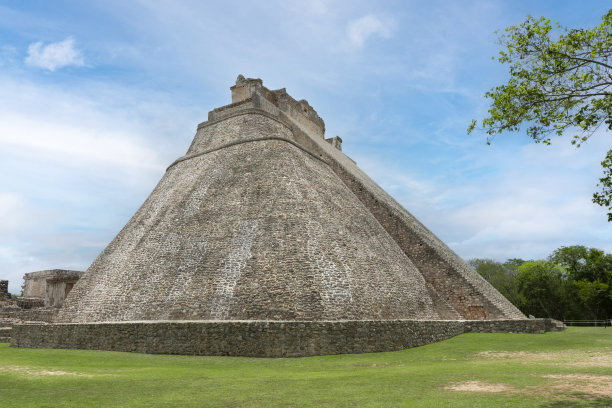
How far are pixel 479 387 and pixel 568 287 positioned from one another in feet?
132

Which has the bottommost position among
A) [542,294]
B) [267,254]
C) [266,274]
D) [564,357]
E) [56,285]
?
[564,357]

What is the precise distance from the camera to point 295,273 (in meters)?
13.5

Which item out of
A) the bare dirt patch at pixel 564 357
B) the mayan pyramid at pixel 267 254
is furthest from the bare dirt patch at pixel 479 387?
the mayan pyramid at pixel 267 254

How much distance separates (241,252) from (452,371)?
25.6ft

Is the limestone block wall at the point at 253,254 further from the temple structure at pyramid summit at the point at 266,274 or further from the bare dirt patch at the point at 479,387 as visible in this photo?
the bare dirt patch at the point at 479,387

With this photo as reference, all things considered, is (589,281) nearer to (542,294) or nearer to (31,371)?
(542,294)

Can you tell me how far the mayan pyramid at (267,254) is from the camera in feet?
43.9

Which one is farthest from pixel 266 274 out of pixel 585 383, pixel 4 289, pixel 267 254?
pixel 4 289

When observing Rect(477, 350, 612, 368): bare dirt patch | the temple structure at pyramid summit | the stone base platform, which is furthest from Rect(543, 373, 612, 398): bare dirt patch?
the temple structure at pyramid summit

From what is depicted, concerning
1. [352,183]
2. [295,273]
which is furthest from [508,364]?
[352,183]

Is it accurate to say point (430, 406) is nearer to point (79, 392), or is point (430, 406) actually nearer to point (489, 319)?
point (79, 392)

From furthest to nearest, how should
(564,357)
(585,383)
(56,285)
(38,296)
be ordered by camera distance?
1. (38,296)
2. (56,285)
3. (564,357)
4. (585,383)

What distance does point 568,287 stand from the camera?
40.7 meters

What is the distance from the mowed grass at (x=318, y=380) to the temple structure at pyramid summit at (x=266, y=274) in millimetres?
802
